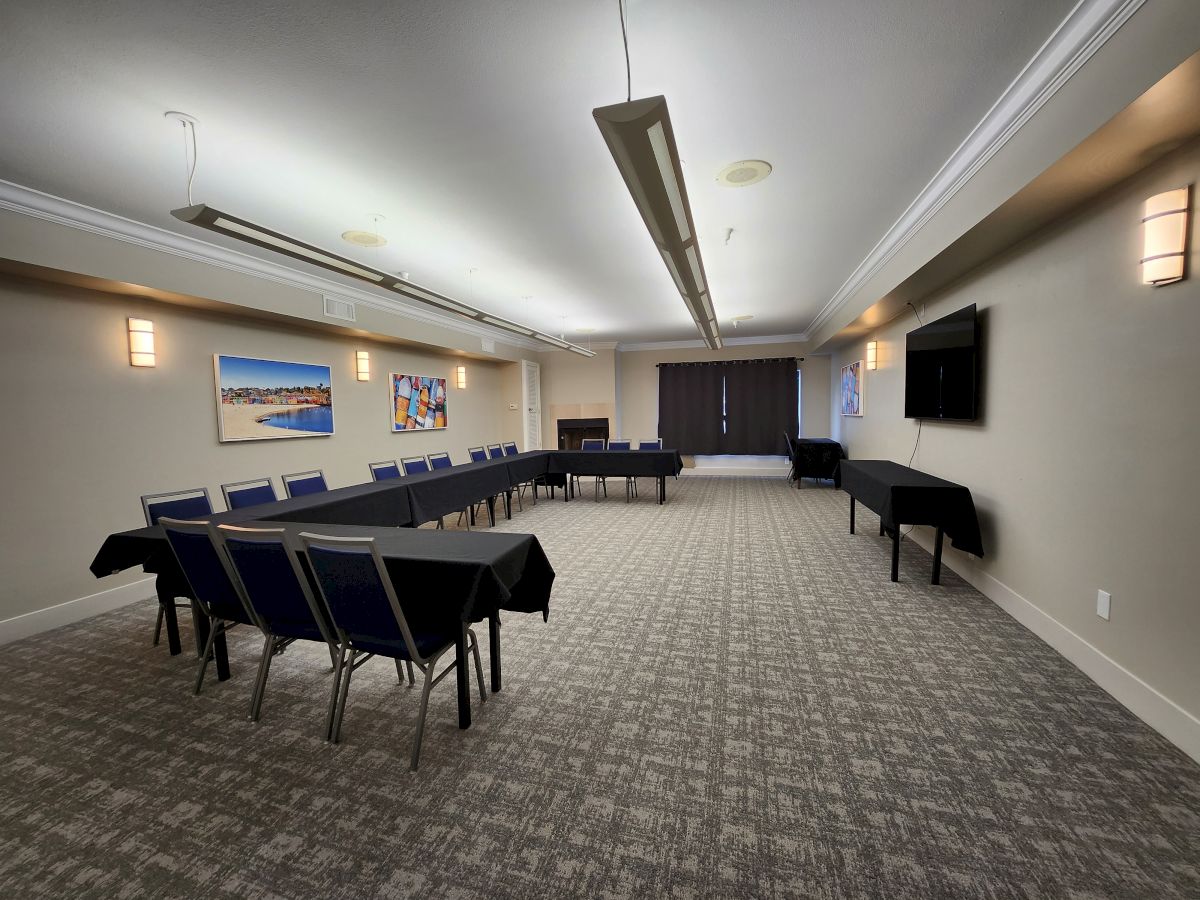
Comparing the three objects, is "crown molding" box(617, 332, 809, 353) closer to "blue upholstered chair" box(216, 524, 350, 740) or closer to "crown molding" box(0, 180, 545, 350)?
"crown molding" box(0, 180, 545, 350)

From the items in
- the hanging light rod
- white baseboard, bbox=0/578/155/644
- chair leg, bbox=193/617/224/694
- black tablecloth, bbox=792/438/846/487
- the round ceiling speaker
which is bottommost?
white baseboard, bbox=0/578/155/644

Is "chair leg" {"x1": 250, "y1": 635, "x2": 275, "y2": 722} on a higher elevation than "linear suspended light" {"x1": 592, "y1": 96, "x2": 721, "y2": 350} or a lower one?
lower

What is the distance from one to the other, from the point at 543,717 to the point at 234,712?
4.68 ft

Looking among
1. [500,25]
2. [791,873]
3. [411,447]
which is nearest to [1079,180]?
[500,25]

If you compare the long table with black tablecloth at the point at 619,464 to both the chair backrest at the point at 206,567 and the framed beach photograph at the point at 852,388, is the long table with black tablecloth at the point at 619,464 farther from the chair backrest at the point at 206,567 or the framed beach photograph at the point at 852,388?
the chair backrest at the point at 206,567

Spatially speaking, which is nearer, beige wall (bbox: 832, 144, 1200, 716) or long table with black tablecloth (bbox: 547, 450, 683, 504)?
beige wall (bbox: 832, 144, 1200, 716)

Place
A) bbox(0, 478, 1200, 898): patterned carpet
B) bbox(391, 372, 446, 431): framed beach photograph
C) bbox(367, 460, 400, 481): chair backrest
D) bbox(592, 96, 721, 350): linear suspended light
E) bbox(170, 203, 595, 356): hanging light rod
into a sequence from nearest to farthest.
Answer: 1. bbox(0, 478, 1200, 898): patterned carpet
2. bbox(592, 96, 721, 350): linear suspended light
3. bbox(170, 203, 595, 356): hanging light rod
4. bbox(367, 460, 400, 481): chair backrest
5. bbox(391, 372, 446, 431): framed beach photograph

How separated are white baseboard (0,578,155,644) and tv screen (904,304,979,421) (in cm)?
640

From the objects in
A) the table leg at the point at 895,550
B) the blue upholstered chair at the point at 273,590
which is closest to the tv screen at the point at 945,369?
the table leg at the point at 895,550

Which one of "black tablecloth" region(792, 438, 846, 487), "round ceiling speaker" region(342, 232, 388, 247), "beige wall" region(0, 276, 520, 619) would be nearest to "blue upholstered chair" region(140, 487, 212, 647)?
"beige wall" region(0, 276, 520, 619)

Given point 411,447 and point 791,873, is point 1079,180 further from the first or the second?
point 411,447

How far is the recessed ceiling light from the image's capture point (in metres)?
2.80

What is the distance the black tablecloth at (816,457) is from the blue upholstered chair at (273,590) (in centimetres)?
767

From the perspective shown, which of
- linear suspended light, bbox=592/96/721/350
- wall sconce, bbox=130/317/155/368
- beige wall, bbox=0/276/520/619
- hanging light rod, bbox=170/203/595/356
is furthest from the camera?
wall sconce, bbox=130/317/155/368
